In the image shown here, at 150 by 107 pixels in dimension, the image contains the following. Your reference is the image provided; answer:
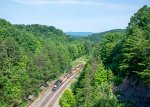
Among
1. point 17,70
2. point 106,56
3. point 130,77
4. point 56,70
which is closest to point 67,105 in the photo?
point 130,77

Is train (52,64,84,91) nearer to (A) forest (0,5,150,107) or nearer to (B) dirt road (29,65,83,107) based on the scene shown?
(B) dirt road (29,65,83,107)

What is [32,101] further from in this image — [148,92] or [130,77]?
[148,92]

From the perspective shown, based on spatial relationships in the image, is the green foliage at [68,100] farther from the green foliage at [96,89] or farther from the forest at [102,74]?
the green foliage at [96,89]

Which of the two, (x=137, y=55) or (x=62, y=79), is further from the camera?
(x=62, y=79)

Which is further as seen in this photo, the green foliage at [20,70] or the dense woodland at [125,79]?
the green foliage at [20,70]

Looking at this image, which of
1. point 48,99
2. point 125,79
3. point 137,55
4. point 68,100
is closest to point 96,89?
point 68,100

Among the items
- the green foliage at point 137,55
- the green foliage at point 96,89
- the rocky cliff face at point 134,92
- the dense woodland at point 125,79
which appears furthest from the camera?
the rocky cliff face at point 134,92

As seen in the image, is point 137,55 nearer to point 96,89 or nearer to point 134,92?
point 134,92

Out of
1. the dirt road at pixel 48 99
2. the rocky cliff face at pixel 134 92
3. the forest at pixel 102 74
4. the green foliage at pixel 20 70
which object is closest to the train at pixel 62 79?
the dirt road at pixel 48 99
